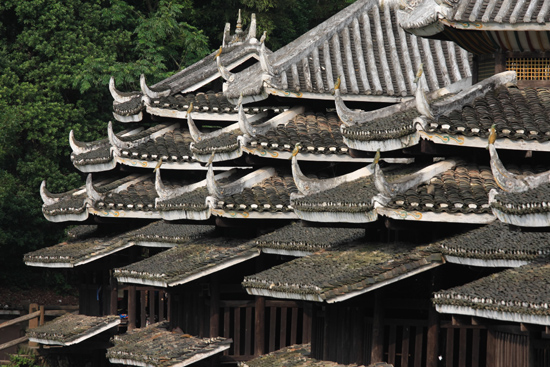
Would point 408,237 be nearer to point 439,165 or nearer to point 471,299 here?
point 439,165

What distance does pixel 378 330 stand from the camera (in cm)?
2009

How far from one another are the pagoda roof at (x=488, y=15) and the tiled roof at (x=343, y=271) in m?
4.38

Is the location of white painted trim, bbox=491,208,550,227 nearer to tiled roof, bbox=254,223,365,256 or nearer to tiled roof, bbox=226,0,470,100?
tiled roof, bbox=254,223,365,256

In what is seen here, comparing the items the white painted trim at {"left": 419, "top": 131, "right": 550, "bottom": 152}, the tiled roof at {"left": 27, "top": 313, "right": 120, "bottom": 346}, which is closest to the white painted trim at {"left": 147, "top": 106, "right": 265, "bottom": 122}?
the tiled roof at {"left": 27, "top": 313, "right": 120, "bottom": 346}

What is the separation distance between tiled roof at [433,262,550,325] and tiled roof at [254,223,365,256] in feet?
20.1

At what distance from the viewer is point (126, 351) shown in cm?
2786

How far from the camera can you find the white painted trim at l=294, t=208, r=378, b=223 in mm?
19844

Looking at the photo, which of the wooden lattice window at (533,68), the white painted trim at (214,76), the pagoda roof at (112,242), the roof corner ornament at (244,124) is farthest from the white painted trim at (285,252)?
the white painted trim at (214,76)

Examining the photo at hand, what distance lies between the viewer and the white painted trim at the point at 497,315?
48.7 feet

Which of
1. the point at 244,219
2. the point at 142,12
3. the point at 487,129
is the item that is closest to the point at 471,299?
the point at 487,129

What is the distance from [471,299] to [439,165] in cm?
443

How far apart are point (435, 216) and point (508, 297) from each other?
12.1 feet

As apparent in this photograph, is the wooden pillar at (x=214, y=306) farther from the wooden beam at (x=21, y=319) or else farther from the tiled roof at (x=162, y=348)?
the wooden beam at (x=21, y=319)

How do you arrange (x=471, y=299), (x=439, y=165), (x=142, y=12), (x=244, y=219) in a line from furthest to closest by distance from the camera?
(x=142, y=12)
(x=244, y=219)
(x=439, y=165)
(x=471, y=299)
